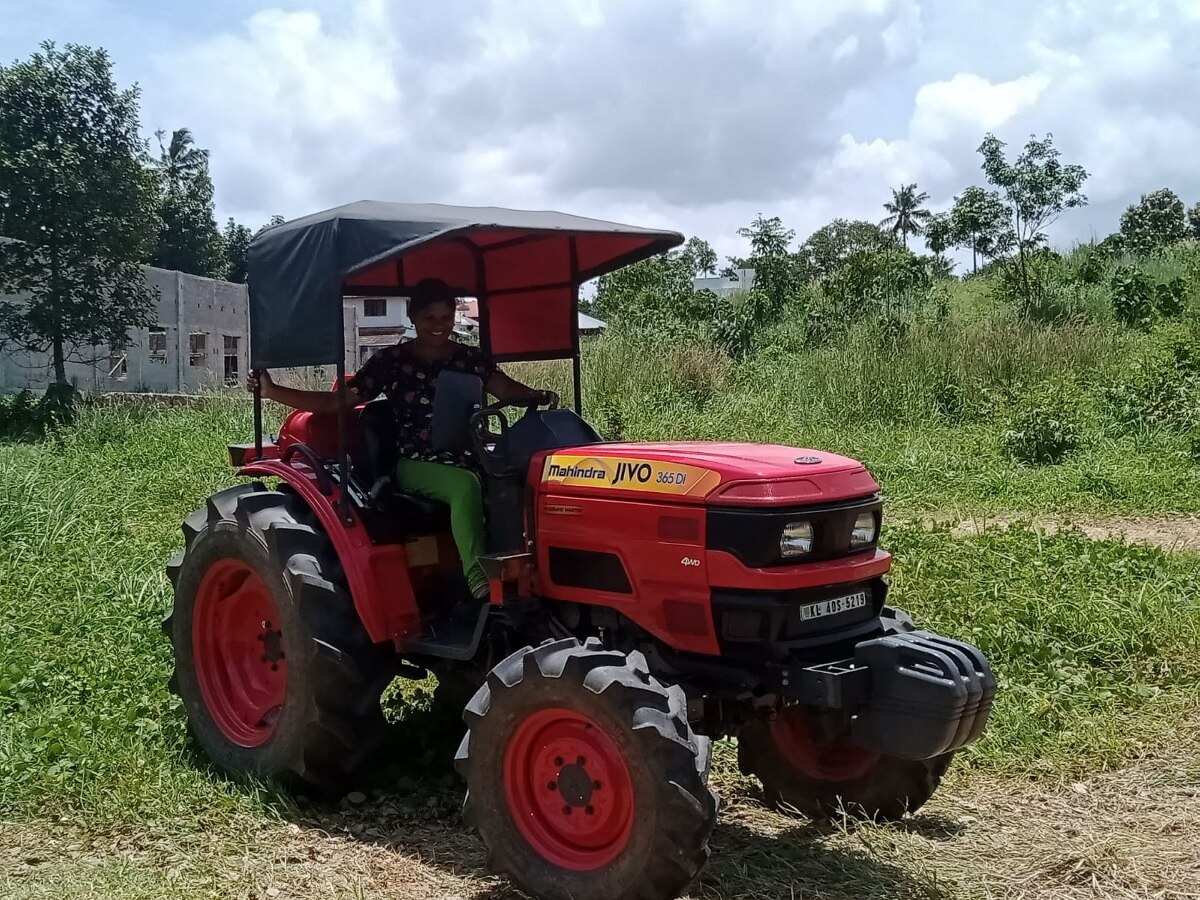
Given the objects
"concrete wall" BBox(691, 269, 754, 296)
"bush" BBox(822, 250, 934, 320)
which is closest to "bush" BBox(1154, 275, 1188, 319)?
"bush" BBox(822, 250, 934, 320)

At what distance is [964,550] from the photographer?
7180mm

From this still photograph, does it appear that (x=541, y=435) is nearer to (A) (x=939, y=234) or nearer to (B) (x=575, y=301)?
(B) (x=575, y=301)

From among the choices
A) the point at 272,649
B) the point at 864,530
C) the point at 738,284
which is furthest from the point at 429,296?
the point at 738,284

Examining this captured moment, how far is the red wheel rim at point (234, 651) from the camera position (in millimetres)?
4812

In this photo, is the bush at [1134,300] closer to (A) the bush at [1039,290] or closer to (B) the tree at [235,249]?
(A) the bush at [1039,290]

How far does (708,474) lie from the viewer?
3.67m

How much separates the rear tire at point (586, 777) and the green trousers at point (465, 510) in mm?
628

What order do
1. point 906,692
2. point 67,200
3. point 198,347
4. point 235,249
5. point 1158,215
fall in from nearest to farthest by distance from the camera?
point 906,692 → point 67,200 → point 198,347 → point 1158,215 → point 235,249

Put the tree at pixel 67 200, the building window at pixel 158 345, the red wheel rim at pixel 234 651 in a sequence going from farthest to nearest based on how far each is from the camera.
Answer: the building window at pixel 158 345 < the tree at pixel 67 200 < the red wheel rim at pixel 234 651

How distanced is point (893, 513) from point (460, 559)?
5.29 metres

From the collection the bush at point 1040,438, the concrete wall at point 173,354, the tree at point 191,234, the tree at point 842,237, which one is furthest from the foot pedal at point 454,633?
the tree at point 842,237

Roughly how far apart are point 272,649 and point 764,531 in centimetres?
219

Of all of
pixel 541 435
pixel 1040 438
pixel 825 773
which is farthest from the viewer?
pixel 1040 438

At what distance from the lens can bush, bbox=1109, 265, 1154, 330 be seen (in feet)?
55.1
